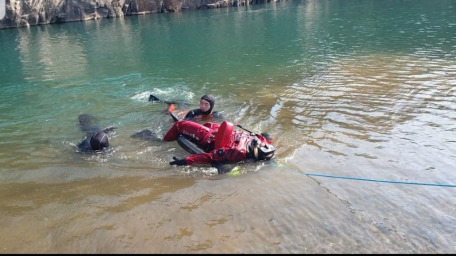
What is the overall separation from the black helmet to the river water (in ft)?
0.73

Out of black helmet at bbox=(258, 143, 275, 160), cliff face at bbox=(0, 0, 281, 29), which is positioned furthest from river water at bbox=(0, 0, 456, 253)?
cliff face at bbox=(0, 0, 281, 29)

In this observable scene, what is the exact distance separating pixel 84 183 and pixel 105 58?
16977mm

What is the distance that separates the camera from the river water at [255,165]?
17.8ft

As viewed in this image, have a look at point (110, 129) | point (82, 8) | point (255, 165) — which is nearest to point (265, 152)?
point (255, 165)

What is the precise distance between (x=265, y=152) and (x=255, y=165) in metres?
0.36

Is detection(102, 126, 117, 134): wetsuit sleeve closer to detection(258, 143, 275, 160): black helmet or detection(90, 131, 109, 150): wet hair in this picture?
detection(90, 131, 109, 150): wet hair

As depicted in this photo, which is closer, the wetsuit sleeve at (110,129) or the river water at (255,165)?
the river water at (255,165)

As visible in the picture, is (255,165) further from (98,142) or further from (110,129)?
(110,129)

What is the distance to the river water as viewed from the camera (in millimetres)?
5422

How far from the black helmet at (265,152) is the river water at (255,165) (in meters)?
0.22

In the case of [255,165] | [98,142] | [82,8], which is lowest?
[255,165]

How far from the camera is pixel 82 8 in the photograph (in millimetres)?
55062

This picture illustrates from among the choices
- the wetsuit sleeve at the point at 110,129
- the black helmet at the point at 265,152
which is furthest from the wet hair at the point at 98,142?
the black helmet at the point at 265,152

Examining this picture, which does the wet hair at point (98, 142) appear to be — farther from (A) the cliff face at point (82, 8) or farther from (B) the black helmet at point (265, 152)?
(A) the cliff face at point (82, 8)
